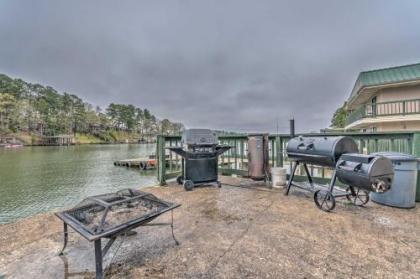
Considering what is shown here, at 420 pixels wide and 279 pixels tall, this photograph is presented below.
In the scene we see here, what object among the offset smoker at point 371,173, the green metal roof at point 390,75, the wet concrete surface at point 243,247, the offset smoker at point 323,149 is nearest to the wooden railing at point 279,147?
the offset smoker at point 323,149

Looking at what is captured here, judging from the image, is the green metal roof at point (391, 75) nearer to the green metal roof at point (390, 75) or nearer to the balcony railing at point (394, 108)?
the green metal roof at point (390, 75)

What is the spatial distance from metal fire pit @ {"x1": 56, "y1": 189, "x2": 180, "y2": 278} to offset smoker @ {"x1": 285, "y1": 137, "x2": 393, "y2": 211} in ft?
6.96

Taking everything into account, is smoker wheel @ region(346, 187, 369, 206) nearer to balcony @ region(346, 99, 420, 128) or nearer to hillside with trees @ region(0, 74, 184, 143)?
balcony @ region(346, 99, 420, 128)

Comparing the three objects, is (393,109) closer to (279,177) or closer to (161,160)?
(279,177)

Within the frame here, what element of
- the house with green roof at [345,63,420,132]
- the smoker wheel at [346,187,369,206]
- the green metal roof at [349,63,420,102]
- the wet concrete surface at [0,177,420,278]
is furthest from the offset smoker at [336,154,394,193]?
the green metal roof at [349,63,420,102]

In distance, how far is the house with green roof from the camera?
12789mm

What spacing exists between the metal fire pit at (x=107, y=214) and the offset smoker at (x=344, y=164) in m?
2.12

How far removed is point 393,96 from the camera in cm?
1396

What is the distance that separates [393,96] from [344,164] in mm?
16136

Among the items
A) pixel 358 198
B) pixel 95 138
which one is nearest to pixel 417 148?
pixel 358 198

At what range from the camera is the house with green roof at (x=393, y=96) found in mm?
12789

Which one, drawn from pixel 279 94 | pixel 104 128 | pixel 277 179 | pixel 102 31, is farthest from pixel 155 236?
pixel 104 128

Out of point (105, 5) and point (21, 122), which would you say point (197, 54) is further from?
point (21, 122)

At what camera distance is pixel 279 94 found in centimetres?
2223
